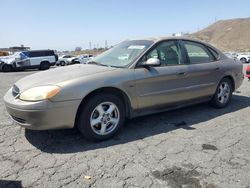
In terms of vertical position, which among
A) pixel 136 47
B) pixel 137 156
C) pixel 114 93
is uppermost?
pixel 136 47

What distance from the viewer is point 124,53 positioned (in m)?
4.68

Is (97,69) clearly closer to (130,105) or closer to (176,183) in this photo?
(130,105)

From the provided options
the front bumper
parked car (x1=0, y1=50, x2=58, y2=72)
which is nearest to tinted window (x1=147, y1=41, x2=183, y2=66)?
the front bumper

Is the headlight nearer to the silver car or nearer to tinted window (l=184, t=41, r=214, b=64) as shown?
the silver car

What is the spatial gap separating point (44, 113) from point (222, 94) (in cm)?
399

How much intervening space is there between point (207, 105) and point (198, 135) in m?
2.03

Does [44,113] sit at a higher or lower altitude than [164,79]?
lower

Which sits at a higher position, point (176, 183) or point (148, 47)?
point (148, 47)

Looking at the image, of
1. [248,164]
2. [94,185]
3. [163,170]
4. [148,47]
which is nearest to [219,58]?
[148,47]

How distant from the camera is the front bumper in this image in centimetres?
340

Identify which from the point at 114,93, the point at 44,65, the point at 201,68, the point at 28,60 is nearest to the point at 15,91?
the point at 114,93

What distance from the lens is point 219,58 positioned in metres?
5.69

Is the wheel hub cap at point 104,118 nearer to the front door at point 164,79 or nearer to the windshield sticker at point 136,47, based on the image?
the front door at point 164,79

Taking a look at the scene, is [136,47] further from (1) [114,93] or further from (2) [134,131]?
(2) [134,131]
